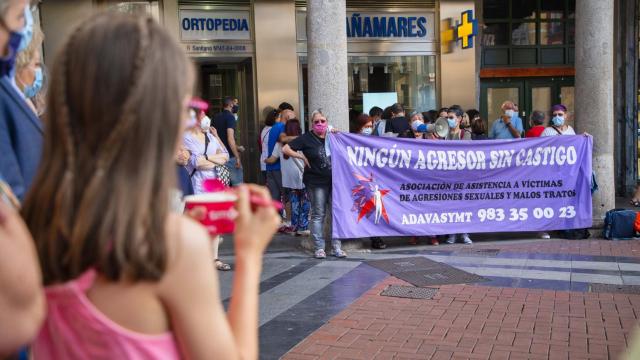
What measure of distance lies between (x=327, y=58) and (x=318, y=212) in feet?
6.84

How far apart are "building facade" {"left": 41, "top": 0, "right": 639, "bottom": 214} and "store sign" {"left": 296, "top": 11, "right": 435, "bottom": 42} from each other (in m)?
0.02

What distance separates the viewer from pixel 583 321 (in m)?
5.59

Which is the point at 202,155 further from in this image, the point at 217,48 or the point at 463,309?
the point at 217,48

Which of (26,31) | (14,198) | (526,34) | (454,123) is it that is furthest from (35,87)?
(526,34)

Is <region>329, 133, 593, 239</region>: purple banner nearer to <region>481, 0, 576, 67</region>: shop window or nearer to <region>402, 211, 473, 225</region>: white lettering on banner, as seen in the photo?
<region>402, 211, 473, 225</region>: white lettering on banner

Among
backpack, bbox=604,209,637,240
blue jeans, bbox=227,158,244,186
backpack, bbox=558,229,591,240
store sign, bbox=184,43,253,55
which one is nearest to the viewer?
backpack, bbox=604,209,637,240

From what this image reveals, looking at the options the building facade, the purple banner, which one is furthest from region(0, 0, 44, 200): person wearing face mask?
the building facade

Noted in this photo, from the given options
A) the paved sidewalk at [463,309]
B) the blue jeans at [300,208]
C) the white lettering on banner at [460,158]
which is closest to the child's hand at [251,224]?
the paved sidewalk at [463,309]

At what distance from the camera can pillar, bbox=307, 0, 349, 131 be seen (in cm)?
878

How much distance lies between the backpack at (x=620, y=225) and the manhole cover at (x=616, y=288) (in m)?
2.82

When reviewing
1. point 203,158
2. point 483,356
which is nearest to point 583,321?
point 483,356

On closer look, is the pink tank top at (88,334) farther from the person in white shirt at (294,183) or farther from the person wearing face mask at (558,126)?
the person wearing face mask at (558,126)

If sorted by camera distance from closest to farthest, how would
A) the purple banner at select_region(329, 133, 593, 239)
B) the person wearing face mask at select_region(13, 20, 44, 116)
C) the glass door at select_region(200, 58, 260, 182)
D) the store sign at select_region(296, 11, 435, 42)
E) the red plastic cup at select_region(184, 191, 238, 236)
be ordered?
the red plastic cup at select_region(184, 191, 238, 236), the person wearing face mask at select_region(13, 20, 44, 116), the purple banner at select_region(329, 133, 593, 239), the glass door at select_region(200, 58, 260, 182), the store sign at select_region(296, 11, 435, 42)

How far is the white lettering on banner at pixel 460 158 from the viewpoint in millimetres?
8742
